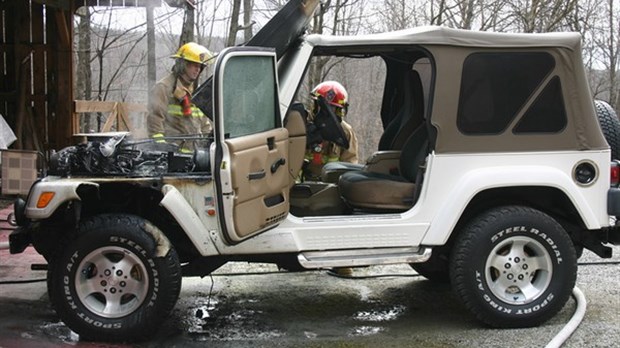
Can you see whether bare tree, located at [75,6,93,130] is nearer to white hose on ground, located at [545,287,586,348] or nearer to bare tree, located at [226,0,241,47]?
bare tree, located at [226,0,241,47]

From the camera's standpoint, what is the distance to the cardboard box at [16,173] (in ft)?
16.6

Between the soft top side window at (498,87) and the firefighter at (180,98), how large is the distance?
2209 millimetres

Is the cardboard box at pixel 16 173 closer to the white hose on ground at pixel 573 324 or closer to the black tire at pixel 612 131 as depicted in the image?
the white hose on ground at pixel 573 324

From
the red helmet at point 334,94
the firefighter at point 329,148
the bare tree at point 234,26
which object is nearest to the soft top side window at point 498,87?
the firefighter at point 329,148

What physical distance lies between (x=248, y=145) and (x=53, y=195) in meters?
1.29

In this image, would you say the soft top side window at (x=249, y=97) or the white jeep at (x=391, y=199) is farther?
the white jeep at (x=391, y=199)

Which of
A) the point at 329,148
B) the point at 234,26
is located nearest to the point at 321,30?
the point at 234,26

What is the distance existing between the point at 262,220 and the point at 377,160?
172 cm

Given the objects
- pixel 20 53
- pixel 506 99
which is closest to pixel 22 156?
pixel 506 99

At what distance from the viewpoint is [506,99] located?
15.6 feet

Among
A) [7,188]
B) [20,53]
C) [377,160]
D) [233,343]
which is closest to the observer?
[233,343]

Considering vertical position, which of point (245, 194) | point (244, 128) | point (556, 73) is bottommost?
point (245, 194)

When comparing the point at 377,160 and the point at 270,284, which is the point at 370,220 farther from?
the point at 270,284

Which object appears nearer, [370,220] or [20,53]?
[370,220]
